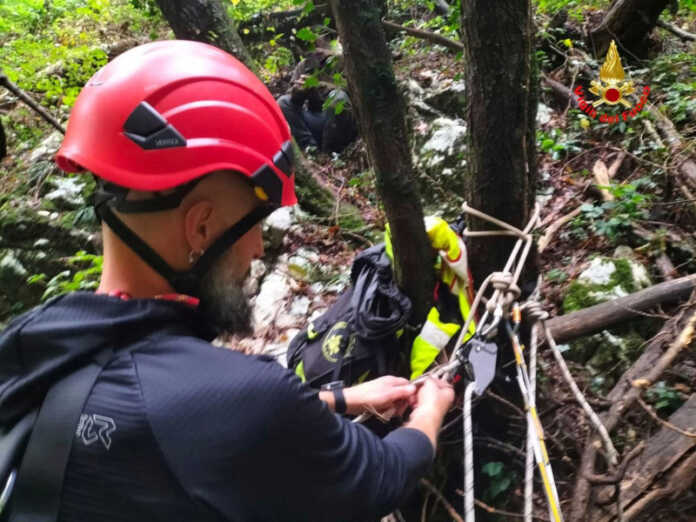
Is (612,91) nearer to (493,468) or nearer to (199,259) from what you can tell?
(493,468)

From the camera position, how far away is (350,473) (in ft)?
3.77

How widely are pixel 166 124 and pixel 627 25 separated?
5.33 m

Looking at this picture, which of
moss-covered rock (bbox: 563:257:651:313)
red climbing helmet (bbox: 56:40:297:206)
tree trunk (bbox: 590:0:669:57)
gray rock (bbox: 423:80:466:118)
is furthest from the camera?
gray rock (bbox: 423:80:466:118)

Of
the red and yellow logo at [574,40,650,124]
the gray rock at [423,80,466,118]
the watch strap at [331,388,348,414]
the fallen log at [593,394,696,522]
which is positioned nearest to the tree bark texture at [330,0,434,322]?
the watch strap at [331,388,348,414]

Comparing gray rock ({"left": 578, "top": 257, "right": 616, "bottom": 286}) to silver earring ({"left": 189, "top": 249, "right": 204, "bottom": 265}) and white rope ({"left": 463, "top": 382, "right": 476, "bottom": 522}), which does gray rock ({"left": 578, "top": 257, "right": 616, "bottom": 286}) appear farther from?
silver earring ({"left": 189, "top": 249, "right": 204, "bottom": 265})

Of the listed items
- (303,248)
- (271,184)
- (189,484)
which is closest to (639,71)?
(303,248)

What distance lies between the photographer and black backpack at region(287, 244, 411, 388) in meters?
2.02

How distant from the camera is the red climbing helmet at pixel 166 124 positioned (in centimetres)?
125

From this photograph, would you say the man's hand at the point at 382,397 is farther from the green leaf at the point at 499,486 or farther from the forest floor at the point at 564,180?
the green leaf at the point at 499,486

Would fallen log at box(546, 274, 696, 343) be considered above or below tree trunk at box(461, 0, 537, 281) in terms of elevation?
below

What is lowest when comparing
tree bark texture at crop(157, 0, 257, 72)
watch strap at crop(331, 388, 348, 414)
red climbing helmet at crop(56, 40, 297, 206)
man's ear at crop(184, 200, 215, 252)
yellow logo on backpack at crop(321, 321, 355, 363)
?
yellow logo on backpack at crop(321, 321, 355, 363)

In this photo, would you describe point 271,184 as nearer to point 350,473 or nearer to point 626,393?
point 350,473

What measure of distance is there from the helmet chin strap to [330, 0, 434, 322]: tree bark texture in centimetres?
61

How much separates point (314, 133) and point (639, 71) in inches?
157
